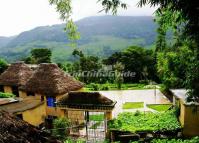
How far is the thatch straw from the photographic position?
2319 cm

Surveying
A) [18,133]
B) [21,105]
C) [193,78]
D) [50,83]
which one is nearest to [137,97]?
[50,83]

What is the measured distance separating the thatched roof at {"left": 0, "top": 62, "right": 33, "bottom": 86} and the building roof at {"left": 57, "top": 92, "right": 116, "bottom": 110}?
29.2ft

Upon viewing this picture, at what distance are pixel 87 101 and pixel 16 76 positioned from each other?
39.4 ft

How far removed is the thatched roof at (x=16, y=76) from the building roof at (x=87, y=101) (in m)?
8.90

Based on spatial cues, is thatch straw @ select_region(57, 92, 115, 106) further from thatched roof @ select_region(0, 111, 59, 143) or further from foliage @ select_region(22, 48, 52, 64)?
foliage @ select_region(22, 48, 52, 64)

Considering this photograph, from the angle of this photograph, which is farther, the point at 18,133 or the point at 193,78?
the point at 193,78

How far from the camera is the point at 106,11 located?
834 cm

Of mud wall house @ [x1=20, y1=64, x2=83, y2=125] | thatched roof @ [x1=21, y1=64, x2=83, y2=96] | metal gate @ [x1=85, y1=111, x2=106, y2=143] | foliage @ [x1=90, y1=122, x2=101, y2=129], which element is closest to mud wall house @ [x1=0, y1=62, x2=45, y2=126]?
mud wall house @ [x1=20, y1=64, x2=83, y2=125]

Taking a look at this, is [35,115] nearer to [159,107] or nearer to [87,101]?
[87,101]

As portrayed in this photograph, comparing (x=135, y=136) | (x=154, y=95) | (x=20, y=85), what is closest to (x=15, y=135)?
(x=135, y=136)

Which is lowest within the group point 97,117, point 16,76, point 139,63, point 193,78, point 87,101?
point 97,117

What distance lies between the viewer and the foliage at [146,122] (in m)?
21.0

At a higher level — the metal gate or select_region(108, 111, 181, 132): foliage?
select_region(108, 111, 181, 132): foliage

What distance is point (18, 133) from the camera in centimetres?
493
